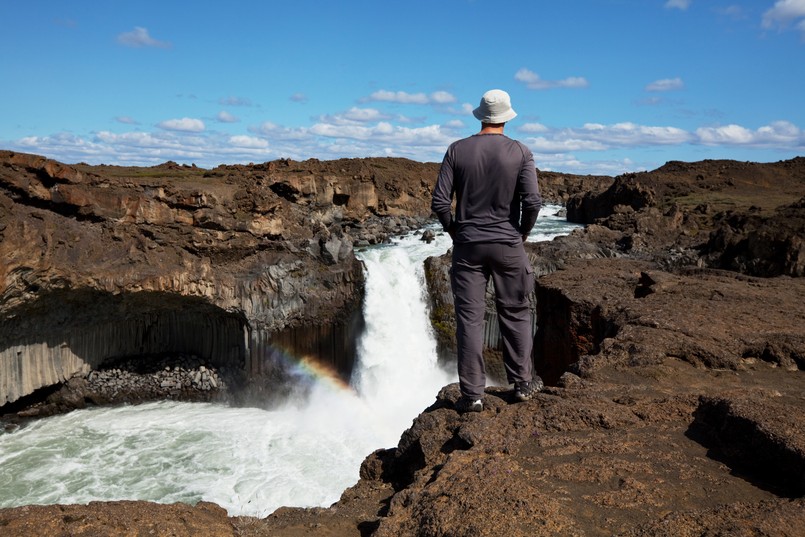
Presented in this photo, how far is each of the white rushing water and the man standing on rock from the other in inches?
300

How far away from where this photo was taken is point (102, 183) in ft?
58.2

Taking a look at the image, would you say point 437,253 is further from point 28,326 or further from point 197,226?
point 28,326

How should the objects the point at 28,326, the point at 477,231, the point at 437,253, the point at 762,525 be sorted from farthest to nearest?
the point at 437,253 < the point at 28,326 < the point at 477,231 < the point at 762,525

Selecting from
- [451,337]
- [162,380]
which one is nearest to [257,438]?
[162,380]

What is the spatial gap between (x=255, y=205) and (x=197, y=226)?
2826mm

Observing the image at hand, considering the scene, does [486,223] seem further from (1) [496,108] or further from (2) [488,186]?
(1) [496,108]

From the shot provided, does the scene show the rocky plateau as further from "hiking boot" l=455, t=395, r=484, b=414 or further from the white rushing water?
the white rushing water

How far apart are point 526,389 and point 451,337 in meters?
16.5

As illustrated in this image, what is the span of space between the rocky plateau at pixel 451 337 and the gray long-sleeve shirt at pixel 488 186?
52.7 inches

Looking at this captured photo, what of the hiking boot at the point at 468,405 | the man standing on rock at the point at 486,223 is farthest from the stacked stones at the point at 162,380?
the man standing on rock at the point at 486,223

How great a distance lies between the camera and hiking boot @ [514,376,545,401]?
468 centimetres

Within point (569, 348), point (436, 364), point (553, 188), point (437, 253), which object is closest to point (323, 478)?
point (569, 348)

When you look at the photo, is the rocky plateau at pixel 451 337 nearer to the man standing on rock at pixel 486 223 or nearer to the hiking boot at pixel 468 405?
the hiking boot at pixel 468 405

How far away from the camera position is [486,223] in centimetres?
468
